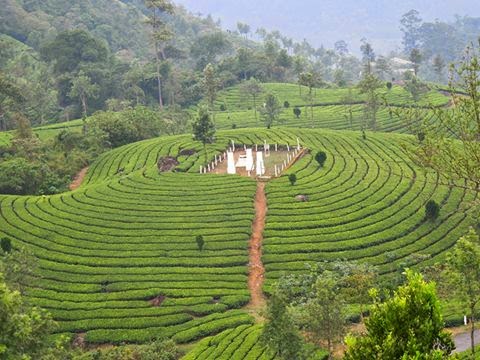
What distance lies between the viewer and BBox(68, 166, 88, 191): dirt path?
61.1m

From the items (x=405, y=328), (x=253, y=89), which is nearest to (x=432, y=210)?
(x=405, y=328)

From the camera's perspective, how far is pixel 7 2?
141 meters

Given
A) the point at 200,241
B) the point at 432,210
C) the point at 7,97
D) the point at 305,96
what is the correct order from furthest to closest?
the point at 305,96, the point at 7,97, the point at 432,210, the point at 200,241

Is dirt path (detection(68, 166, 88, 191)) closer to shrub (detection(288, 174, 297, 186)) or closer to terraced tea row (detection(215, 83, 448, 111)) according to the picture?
shrub (detection(288, 174, 297, 186))

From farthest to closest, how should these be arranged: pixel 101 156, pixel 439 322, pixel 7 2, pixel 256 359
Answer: pixel 7 2
pixel 101 156
pixel 256 359
pixel 439 322

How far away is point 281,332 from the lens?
25875 millimetres

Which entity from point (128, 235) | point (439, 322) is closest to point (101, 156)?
point (128, 235)

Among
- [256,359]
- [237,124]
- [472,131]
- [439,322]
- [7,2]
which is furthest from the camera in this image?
[7,2]

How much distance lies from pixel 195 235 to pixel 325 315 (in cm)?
2074

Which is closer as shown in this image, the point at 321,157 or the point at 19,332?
the point at 19,332

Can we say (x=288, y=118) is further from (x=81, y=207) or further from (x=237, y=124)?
(x=81, y=207)

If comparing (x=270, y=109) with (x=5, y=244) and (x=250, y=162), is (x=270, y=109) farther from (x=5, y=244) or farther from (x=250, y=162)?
(x=5, y=244)

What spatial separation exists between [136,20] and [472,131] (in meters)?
159

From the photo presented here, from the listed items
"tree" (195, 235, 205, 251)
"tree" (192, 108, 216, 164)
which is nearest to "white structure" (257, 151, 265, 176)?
"tree" (192, 108, 216, 164)
